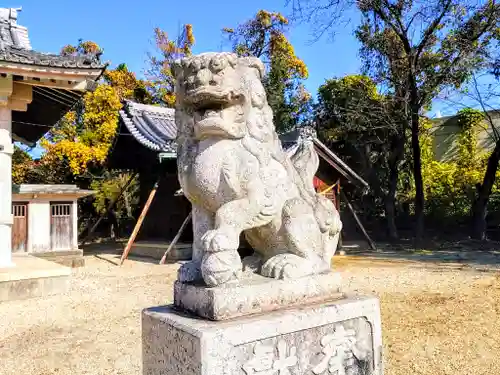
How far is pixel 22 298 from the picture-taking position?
682 cm

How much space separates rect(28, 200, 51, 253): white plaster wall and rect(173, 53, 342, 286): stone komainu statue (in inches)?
407

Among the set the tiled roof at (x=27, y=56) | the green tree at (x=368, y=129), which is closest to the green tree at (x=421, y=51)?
the green tree at (x=368, y=129)

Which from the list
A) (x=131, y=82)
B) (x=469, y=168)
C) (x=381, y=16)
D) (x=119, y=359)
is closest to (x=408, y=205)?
(x=469, y=168)

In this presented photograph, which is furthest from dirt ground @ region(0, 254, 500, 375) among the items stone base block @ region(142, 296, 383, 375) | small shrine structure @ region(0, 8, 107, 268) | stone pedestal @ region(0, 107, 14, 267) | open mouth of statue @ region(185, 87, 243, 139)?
Result: open mouth of statue @ region(185, 87, 243, 139)

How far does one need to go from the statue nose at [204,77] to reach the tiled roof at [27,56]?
5746 mm

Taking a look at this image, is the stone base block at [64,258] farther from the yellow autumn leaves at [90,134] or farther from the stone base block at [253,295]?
the stone base block at [253,295]

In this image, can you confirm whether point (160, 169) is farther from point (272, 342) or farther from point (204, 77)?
point (272, 342)

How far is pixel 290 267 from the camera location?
2.25 metres

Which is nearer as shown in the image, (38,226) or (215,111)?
(215,111)

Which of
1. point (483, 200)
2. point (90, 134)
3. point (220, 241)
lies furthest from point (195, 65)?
point (90, 134)

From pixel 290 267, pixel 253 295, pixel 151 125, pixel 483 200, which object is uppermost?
pixel 151 125

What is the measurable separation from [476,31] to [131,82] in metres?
14.9

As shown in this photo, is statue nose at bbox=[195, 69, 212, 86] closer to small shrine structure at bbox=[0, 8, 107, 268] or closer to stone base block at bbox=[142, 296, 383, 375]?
stone base block at bbox=[142, 296, 383, 375]

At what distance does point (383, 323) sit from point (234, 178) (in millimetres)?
3616
